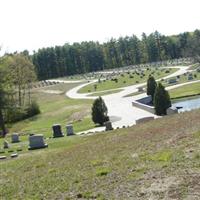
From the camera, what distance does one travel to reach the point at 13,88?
218ft

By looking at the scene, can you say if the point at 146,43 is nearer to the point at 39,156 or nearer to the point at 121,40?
the point at 121,40

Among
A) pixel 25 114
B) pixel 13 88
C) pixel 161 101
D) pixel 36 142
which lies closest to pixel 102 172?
pixel 36 142

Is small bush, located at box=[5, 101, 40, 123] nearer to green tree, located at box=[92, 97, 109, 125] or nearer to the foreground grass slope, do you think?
green tree, located at box=[92, 97, 109, 125]

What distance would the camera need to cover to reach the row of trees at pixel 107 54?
173 m

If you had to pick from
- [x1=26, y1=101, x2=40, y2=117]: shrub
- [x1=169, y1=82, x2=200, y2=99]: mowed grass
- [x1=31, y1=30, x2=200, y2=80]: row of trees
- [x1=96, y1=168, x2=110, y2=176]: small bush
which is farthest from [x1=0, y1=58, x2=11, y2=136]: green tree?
[x1=31, y1=30, x2=200, y2=80]: row of trees

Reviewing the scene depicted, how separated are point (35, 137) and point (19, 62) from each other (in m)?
48.1

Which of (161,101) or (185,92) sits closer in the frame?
(161,101)

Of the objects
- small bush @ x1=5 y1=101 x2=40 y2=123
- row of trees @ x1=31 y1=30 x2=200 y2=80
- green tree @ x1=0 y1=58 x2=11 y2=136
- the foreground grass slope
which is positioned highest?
row of trees @ x1=31 y1=30 x2=200 y2=80

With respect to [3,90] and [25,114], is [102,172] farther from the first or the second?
[25,114]

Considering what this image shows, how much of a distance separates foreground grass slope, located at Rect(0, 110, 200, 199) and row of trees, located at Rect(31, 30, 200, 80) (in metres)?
152

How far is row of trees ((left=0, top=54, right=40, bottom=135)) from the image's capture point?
52.3 metres

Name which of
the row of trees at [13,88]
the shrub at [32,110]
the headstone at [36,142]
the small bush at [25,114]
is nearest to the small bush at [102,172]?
the headstone at [36,142]

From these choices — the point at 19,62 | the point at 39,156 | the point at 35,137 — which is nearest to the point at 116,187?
the point at 39,156

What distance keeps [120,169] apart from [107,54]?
551 feet
